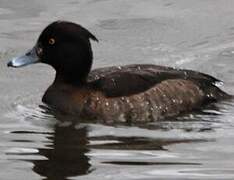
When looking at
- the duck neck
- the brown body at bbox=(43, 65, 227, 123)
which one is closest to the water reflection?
the brown body at bbox=(43, 65, 227, 123)

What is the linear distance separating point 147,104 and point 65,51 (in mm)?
1090

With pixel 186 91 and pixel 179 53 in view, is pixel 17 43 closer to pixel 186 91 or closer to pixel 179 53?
pixel 179 53

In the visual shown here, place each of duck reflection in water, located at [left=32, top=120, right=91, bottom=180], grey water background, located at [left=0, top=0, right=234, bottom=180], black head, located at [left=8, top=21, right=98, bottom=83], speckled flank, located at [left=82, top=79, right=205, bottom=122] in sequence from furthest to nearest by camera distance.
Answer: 1. black head, located at [left=8, top=21, right=98, bottom=83]
2. speckled flank, located at [left=82, top=79, right=205, bottom=122]
3. grey water background, located at [left=0, top=0, right=234, bottom=180]
4. duck reflection in water, located at [left=32, top=120, right=91, bottom=180]

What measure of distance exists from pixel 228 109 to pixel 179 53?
252cm

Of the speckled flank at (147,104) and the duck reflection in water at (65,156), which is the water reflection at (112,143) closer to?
the duck reflection in water at (65,156)

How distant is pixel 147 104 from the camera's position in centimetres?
1144

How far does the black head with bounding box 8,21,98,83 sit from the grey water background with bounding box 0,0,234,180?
19.1 inches

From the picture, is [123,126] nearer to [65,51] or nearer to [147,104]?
[147,104]

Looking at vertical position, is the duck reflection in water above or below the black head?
below

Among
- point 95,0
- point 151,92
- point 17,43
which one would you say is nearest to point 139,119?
point 151,92

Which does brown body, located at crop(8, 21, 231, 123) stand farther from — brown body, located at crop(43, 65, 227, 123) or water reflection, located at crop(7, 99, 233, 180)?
water reflection, located at crop(7, 99, 233, 180)

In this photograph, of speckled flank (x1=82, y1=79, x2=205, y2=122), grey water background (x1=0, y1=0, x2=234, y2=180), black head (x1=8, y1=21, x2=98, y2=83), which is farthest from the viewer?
black head (x1=8, y1=21, x2=98, y2=83)

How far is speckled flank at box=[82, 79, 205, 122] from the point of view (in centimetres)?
1123

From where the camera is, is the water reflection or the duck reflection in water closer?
the duck reflection in water
